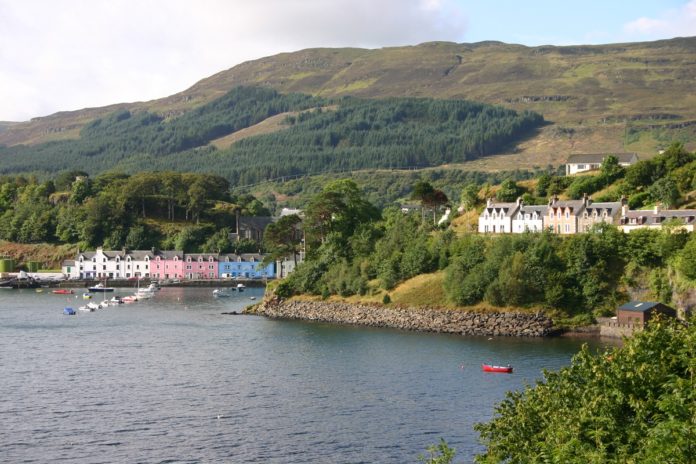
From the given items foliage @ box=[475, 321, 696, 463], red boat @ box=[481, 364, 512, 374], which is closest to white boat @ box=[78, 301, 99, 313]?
red boat @ box=[481, 364, 512, 374]

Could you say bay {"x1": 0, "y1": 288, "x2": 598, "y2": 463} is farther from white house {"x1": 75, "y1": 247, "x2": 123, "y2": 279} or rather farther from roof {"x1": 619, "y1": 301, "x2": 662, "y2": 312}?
white house {"x1": 75, "y1": 247, "x2": 123, "y2": 279}

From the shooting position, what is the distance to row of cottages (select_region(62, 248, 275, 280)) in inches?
6624

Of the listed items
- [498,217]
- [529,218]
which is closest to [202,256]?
[498,217]

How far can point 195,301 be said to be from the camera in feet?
422

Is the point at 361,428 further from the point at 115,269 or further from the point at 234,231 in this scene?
the point at 234,231

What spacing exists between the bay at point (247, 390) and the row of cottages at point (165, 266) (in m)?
69.8

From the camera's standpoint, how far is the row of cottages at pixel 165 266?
16825cm

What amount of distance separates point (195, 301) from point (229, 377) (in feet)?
206

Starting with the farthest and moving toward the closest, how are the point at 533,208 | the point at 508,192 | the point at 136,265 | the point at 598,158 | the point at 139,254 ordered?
the point at 139,254 < the point at 136,265 < the point at 598,158 < the point at 508,192 < the point at 533,208

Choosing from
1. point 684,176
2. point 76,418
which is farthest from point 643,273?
point 76,418

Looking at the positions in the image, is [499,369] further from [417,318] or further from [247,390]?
[417,318]

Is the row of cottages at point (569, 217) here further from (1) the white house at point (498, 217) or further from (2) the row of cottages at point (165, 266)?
(2) the row of cottages at point (165, 266)

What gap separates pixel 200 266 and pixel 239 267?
6.78 metres

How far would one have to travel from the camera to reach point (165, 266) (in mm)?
169000
